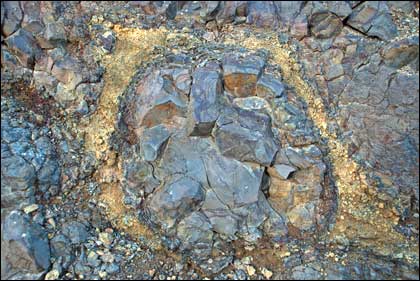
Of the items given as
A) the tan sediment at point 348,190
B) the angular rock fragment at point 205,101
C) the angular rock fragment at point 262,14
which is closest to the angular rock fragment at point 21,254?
the angular rock fragment at point 205,101

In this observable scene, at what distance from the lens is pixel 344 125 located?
6680 millimetres

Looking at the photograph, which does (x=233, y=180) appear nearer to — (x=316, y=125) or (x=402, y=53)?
(x=316, y=125)

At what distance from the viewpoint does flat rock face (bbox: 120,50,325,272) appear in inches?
246

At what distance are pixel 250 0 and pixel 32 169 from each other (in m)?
4.52

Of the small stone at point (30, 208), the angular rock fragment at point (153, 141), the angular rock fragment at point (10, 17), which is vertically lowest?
the small stone at point (30, 208)

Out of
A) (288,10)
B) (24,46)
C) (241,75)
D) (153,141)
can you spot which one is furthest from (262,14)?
(24,46)

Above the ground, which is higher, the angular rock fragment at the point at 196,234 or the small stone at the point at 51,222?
the small stone at the point at 51,222

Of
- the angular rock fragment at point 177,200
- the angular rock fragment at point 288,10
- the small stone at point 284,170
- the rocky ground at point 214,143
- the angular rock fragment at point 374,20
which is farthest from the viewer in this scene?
the angular rock fragment at point 288,10

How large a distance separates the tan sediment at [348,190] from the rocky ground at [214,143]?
24mm

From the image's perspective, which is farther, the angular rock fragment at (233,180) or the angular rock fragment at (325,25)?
the angular rock fragment at (325,25)

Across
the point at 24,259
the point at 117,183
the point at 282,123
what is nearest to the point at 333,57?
the point at 282,123

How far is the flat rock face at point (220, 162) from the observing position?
20.5 ft

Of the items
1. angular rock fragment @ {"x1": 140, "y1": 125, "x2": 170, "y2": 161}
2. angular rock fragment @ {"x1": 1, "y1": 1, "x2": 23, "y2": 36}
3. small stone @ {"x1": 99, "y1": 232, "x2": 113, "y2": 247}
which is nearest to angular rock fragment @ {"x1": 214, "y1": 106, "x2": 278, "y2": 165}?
angular rock fragment @ {"x1": 140, "y1": 125, "x2": 170, "y2": 161}

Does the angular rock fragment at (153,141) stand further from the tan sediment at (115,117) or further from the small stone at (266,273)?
the small stone at (266,273)
